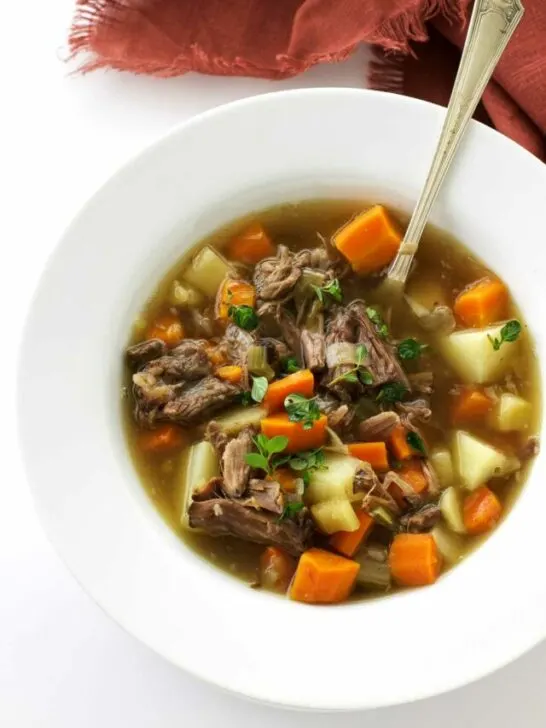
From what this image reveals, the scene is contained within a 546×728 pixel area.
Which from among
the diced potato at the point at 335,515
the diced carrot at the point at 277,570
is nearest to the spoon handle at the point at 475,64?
the diced potato at the point at 335,515

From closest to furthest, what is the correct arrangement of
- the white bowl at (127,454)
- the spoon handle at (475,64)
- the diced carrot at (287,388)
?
1. the white bowl at (127,454)
2. the spoon handle at (475,64)
3. the diced carrot at (287,388)

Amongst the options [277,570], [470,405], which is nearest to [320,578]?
[277,570]

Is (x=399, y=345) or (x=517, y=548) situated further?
(x=399, y=345)

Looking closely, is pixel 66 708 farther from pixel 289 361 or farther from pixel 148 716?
pixel 289 361

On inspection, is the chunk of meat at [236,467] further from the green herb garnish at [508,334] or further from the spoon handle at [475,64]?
the spoon handle at [475,64]

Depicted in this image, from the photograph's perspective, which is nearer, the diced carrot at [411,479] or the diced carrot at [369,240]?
the diced carrot at [411,479]

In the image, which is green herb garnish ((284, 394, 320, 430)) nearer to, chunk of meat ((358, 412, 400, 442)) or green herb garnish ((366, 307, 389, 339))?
chunk of meat ((358, 412, 400, 442))

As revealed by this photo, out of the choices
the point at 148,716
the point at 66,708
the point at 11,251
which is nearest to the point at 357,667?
the point at 148,716

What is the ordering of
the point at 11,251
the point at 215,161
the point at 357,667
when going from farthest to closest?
1. the point at 11,251
2. the point at 215,161
3. the point at 357,667
